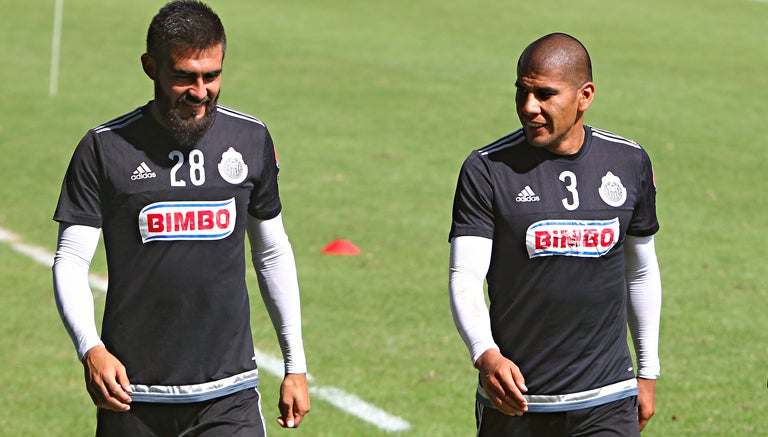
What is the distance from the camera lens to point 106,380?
4.93 metres

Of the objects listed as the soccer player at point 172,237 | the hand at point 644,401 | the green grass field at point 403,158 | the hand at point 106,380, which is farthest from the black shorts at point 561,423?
the green grass field at point 403,158

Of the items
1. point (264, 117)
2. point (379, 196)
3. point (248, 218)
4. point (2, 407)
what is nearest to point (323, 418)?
point (2, 407)

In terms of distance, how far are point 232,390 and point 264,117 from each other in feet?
47.0

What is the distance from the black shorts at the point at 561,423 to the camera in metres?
5.38

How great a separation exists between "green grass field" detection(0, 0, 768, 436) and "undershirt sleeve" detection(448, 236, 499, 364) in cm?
330

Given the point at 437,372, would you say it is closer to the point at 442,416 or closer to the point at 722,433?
the point at 442,416

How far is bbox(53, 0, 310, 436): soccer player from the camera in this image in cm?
515

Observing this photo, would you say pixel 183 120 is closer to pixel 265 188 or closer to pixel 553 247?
pixel 265 188

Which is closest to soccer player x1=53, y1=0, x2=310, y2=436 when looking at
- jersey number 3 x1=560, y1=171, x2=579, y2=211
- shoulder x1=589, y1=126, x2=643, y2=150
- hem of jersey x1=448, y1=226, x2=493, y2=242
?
hem of jersey x1=448, y1=226, x2=493, y2=242

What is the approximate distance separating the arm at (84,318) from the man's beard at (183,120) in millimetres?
487

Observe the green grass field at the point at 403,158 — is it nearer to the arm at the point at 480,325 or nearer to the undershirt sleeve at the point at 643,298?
the undershirt sleeve at the point at 643,298

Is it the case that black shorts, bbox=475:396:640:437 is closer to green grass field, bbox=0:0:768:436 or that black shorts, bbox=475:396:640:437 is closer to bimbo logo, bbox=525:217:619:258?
bimbo logo, bbox=525:217:619:258

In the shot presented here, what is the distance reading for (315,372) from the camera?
31.2ft

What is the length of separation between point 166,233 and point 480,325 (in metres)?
1.25
